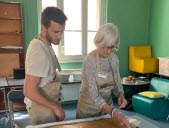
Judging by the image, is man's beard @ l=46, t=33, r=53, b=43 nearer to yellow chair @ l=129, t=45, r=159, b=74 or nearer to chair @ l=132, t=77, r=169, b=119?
chair @ l=132, t=77, r=169, b=119

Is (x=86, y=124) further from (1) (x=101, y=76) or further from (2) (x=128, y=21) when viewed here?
(2) (x=128, y=21)

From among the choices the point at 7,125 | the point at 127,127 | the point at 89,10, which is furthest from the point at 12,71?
the point at 127,127

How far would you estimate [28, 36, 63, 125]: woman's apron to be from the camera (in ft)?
3.89

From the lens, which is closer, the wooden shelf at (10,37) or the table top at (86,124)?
the table top at (86,124)

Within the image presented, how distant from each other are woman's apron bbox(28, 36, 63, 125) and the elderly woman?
24 cm

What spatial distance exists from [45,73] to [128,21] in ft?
11.3

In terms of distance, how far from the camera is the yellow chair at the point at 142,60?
12.4ft

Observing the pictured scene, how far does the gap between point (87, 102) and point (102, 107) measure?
0.22 meters

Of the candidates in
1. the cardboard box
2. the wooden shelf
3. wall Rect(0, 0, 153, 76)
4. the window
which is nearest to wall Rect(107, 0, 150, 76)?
wall Rect(0, 0, 153, 76)

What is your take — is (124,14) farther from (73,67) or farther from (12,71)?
(12,71)

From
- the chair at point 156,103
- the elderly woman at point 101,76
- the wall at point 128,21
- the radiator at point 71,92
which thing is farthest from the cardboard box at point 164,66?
the elderly woman at point 101,76

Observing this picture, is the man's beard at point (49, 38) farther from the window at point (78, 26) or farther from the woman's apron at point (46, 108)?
the window at point (78, 26)

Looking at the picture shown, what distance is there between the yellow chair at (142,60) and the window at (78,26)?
2.76 feet

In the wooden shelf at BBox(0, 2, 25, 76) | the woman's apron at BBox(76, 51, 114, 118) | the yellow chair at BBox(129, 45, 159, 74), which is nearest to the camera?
the woman's apron at BBox(76, 51, 114, 118)
